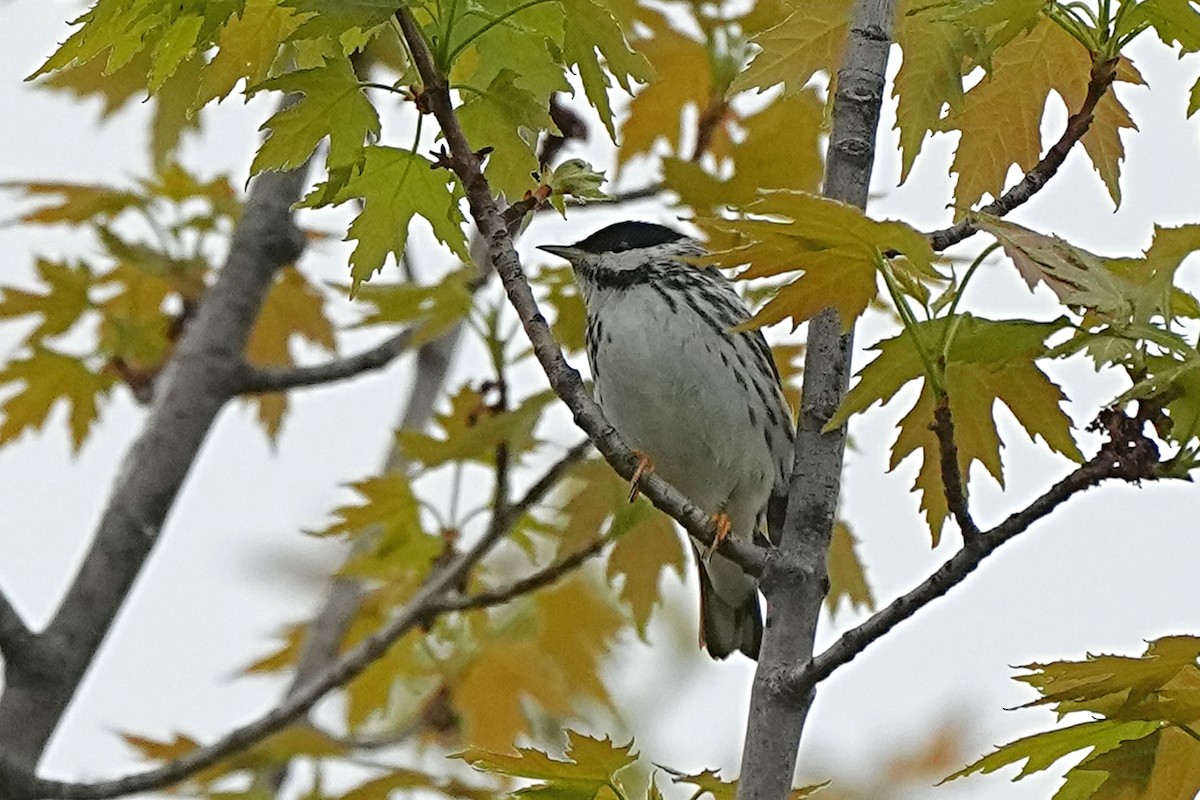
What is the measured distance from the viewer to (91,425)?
371 cm

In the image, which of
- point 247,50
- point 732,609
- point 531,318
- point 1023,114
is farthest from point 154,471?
point 1023,114

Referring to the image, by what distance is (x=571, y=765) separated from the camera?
1.77 meters

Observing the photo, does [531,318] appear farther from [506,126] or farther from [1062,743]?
[1062,743]

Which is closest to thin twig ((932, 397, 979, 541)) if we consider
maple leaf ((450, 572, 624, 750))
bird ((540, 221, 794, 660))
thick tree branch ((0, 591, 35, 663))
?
bird ((540, 221, 794, 660))

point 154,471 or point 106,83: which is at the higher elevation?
point 106,83

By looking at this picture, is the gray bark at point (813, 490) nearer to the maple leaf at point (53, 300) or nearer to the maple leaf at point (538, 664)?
the maple leaf at point (538, 664)

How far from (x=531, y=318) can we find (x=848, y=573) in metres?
1.34

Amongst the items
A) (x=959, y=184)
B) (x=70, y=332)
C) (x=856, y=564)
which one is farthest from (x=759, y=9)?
(x=70, y=332)

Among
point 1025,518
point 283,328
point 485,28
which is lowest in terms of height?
point 1025,518

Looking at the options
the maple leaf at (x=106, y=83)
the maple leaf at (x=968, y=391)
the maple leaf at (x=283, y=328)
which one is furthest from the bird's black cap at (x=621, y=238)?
the maple leaf at (x=968, y=391)

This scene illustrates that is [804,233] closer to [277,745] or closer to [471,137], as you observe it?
[471,137]

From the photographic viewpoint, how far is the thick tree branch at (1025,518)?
1665 millimetres

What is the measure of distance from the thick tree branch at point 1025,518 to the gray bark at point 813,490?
4.3 inches

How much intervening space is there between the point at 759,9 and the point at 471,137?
133 centimetres
